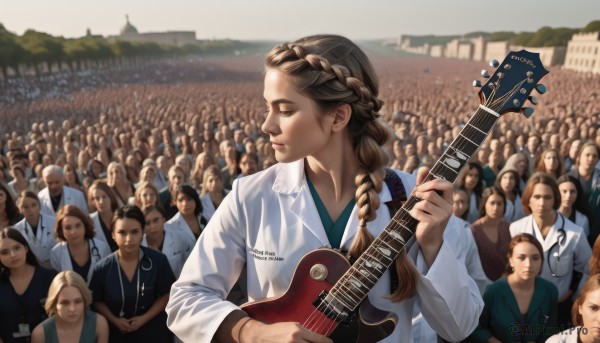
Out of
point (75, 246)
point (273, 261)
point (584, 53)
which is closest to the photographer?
point (273, 261)

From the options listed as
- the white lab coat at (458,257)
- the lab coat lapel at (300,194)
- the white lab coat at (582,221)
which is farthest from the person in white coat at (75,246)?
the white lab coat at (582,221)

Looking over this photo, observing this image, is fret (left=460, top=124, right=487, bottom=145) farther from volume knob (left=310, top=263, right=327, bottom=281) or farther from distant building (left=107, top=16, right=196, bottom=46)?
distant building (left=107, top=16, right=196, bottom=46)

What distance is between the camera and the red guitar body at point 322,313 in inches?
66.6

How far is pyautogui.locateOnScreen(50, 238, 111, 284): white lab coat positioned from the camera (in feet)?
16.5

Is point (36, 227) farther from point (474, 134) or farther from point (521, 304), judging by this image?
point (474, 134)

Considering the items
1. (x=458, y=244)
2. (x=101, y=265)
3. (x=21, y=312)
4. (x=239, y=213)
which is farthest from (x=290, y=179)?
(x=21, y=312)

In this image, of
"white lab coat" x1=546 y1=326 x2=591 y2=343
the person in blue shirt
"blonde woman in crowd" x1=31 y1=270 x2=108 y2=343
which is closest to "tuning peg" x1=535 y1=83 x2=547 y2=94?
"white lab coat" x1=546 y1=326 x2=591 y2=343

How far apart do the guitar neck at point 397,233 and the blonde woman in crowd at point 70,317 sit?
3.10 m

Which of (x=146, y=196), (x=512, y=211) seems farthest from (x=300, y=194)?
(x=512, y=211)

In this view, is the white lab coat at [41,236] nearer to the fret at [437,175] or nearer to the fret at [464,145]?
the fret at [437,175]

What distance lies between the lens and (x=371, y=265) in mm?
1621

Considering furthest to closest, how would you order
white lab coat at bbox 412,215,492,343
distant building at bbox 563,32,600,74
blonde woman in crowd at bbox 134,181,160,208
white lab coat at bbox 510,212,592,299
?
distant building at bbox 563,32,600,74, blonde woman in crowd at bbox 134,181,160,208, white lab coat at bbox 510,212,592,299, white lab coat at bbox 412,215,492,343

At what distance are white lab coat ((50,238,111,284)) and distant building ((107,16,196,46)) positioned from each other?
15446 centimetres

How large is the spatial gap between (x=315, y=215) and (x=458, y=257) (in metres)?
0.49
